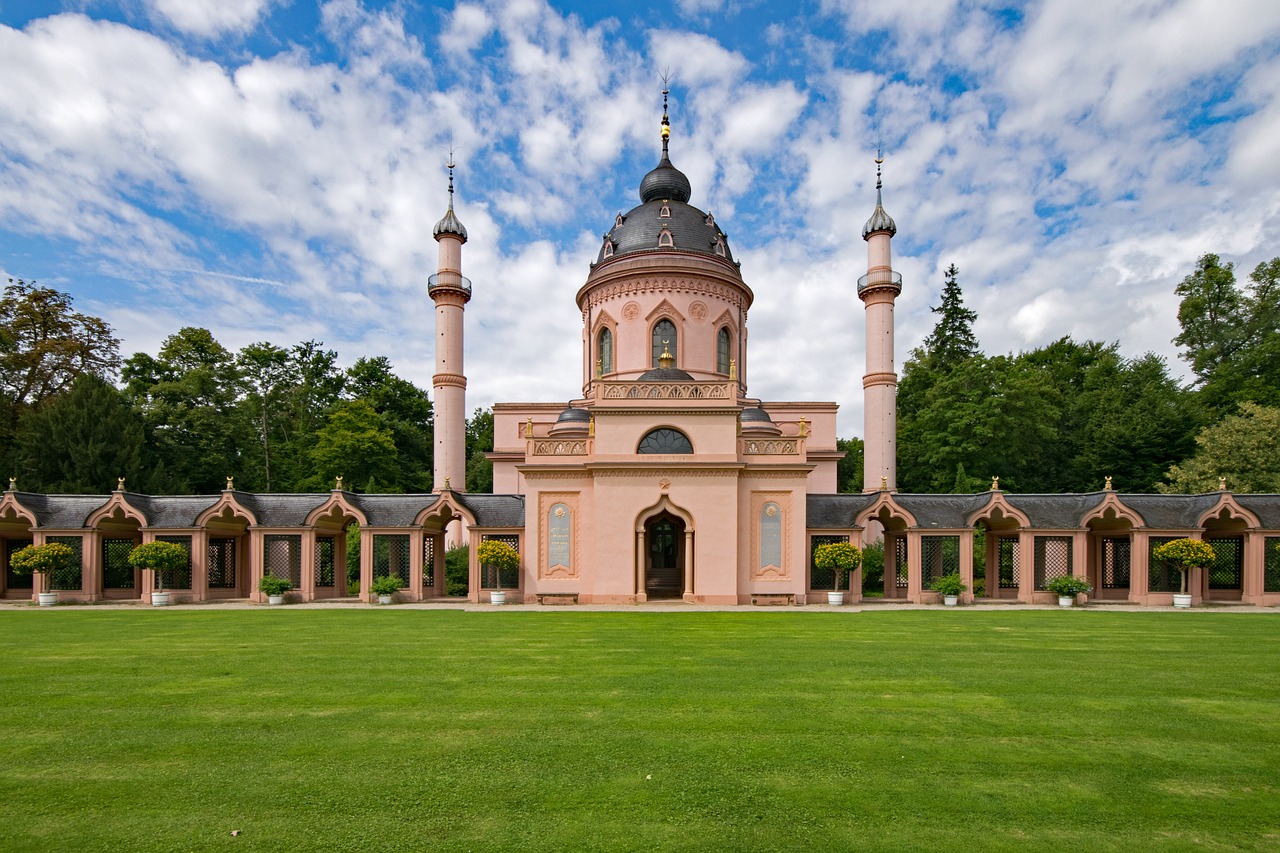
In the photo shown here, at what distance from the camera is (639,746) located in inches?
302

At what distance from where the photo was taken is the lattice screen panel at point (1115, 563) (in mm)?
28547

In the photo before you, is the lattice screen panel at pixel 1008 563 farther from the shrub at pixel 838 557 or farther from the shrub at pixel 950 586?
the shrub at pixel 838 557

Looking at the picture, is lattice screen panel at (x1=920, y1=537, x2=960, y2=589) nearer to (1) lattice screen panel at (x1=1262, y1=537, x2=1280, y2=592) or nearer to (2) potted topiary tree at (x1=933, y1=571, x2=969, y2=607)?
(2) potted topiary tree at (x1=933, y1=571, x2=969, y2=607)

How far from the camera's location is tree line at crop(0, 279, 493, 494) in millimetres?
38344

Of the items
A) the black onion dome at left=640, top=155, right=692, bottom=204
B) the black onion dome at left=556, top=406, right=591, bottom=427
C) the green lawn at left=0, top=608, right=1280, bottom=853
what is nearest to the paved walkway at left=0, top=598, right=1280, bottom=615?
the green lawn at left=0, top=608, right=1280, bottom=853

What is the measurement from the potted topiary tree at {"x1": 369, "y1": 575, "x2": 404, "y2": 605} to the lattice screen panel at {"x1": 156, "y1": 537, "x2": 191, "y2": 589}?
7.66 metres

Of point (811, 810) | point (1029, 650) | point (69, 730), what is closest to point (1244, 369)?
point (1029, 650)

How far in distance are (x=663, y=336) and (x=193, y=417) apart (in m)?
31.3

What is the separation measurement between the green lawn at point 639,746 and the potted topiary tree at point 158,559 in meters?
12.4

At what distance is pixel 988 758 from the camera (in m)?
7.38

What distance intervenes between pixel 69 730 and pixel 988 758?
1019 cm

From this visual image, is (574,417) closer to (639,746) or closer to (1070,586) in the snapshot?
(1070,586)

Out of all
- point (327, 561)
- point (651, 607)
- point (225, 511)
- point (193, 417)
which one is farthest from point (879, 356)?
point (193, 417)

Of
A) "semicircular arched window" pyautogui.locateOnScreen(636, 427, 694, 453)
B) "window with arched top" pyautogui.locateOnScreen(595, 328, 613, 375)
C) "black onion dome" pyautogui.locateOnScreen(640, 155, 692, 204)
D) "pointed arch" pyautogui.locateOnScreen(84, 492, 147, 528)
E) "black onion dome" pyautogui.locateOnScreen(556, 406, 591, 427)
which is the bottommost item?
"pointed arch" pyautogui.locateOnScreen(84, 492, 147, 528)
